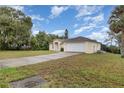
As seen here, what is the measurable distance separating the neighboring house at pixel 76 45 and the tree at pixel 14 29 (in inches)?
28.3

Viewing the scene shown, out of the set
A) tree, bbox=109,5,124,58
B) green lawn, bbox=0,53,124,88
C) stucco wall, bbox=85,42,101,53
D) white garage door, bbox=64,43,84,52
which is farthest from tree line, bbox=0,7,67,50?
tree, bbox=109,5,124,58

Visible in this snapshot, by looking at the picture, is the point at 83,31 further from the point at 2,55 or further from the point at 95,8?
the point at 2,55

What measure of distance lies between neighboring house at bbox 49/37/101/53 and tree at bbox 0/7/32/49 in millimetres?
719

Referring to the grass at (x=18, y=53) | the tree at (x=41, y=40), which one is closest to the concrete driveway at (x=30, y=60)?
the grass at (x=18, y=53)

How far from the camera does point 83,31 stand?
5.11m

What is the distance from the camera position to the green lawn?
4.38m

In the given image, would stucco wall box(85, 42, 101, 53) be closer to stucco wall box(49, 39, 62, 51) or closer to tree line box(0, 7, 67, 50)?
stucco wall box(49, 39, 62, 51)

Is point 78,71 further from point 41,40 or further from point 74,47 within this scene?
point 41,40

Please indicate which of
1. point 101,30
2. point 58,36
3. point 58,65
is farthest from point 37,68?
point 101,30
